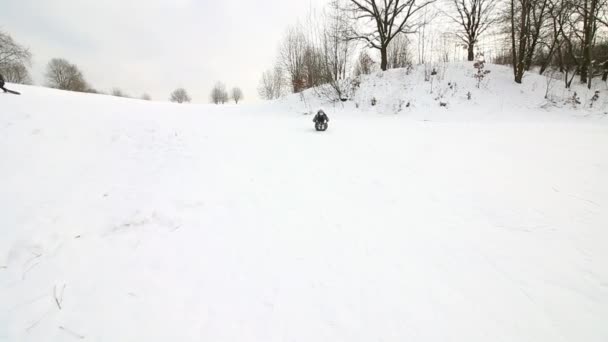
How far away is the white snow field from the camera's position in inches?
64.7

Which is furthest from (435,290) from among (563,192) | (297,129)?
(297,129)

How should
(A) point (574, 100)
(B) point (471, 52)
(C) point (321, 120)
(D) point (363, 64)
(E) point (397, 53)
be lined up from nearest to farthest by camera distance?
1. (C) point (321, 120)
2. (A) point (574, 100)
3. (D) point (363, 64)
4. (B) point (471, 52)
5. (E) point (397, 53)

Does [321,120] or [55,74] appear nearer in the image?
[321,120]

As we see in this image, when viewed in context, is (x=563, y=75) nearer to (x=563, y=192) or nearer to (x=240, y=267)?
(x=563, y=192)

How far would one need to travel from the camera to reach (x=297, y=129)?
305 inches

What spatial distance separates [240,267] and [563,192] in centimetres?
434

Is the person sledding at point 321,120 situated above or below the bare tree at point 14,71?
below

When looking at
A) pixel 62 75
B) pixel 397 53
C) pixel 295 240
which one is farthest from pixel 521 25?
pixel 62 75

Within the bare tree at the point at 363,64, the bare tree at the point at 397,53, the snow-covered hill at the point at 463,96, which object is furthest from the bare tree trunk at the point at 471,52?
the bare tree at the point at 363,64

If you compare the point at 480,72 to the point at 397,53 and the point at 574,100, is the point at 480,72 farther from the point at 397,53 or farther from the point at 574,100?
the point at 397,53

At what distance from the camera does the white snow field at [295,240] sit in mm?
1644

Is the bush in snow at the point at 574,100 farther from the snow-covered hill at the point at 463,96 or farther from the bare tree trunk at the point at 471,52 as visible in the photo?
the bare tree trunk at the point at 471,52

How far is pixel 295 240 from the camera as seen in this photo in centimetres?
251

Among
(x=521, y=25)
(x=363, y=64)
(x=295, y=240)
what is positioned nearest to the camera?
(x=295, y=240)
